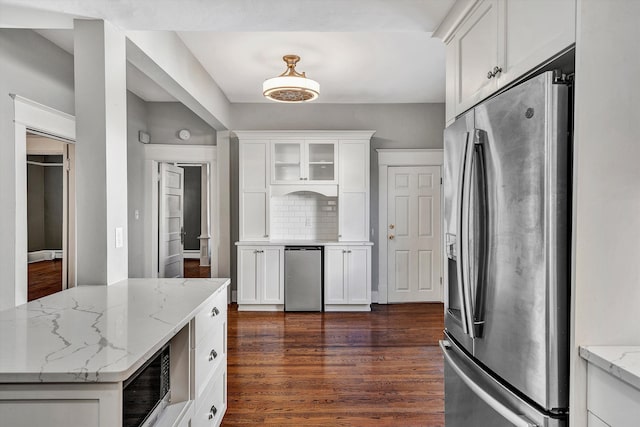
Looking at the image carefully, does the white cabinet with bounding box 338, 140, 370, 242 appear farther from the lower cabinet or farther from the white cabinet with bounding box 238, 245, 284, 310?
the lower cabinet

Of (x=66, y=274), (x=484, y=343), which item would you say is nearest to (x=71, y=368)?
(x=484, y=343)

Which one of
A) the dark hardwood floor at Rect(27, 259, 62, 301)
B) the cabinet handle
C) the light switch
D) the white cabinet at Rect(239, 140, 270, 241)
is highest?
the white cabinet at Rect(239, 140, 270, 241)

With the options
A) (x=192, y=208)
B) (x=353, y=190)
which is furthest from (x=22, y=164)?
(x=192, y=208)

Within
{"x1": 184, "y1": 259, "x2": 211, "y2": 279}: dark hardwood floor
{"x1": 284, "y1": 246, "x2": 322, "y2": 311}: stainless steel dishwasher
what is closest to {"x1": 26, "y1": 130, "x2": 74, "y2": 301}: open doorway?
{"x1": 184, "y1": 259, "x2": 211, "y2": 279}: dark hardwood floor

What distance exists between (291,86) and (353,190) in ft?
6.04

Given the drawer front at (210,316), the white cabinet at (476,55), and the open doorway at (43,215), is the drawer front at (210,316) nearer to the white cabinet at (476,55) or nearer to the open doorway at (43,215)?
the white cabinet at (476,55)

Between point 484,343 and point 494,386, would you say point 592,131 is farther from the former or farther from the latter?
point 494,386

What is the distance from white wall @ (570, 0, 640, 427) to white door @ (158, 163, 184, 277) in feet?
17.3

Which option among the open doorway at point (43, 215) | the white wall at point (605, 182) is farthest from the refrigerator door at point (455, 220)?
the open doorway at point (43, 215)

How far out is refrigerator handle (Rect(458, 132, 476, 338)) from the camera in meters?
1.48

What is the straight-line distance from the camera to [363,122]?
17.5 feet

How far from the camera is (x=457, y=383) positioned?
1.79 m

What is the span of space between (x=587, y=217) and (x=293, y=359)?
272 centimetres

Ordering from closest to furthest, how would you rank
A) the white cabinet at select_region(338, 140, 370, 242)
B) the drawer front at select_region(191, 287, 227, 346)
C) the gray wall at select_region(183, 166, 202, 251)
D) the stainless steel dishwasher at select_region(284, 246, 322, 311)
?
1. the drawer front at select_region(191, 287, 227, 346)
2. the stainless steel dishwasher at select_region(284, 246, 322, 311)
3. the white cabinet at select_region(338, 140, 370, 242)
4. the gray wall at select_region(183, 166, 202, 251)
